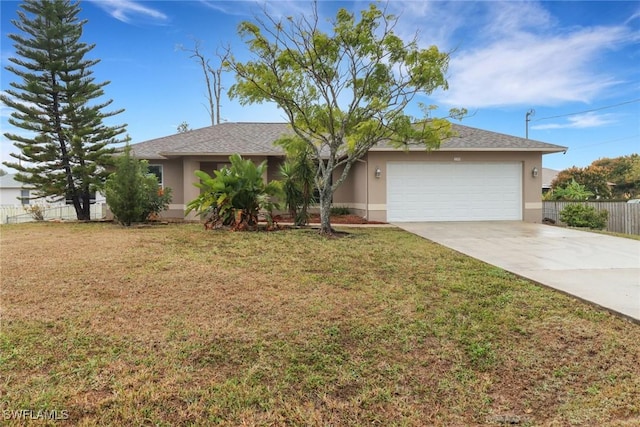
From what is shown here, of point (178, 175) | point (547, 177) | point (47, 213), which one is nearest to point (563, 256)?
point (178, 175)

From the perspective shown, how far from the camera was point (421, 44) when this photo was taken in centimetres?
970

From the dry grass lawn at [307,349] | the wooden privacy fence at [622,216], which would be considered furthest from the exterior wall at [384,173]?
the dry grass lawn at [307,349]

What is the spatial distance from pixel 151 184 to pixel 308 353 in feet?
39.7

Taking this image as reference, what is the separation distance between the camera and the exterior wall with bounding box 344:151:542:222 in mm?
14312

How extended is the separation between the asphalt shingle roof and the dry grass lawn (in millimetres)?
8719

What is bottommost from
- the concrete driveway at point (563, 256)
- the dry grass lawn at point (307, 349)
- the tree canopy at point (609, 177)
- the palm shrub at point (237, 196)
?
the dry grass lawn at point (307, 349)

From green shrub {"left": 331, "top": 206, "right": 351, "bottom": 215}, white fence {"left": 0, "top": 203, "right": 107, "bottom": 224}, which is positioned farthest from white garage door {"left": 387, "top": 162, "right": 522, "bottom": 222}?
white fence {"left": 0, "top": 203, "right": 107, "bottom": 224}

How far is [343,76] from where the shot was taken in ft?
32.9

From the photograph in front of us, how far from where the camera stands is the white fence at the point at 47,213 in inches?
684

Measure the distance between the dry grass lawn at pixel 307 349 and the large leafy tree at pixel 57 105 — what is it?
11849 millimetres

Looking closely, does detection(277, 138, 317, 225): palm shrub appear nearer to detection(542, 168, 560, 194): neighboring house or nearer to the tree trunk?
the tree trunk

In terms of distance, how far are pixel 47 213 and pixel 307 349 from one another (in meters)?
19.5

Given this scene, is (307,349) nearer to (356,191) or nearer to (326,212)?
(326,212)

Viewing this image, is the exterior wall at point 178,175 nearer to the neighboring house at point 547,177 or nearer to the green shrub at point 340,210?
the green shrub at point 340,210
